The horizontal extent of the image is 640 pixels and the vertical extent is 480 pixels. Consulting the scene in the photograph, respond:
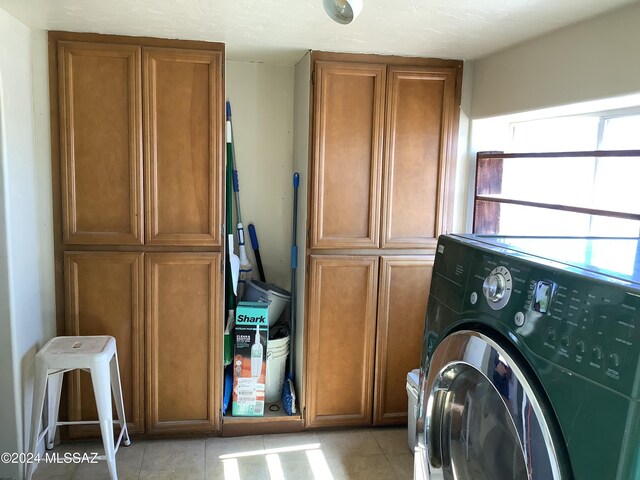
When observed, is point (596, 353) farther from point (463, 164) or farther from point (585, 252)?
point (463, 164)

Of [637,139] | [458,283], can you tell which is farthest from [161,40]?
[637,139]

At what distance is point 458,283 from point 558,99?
1292 millimetres

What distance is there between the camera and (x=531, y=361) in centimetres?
93

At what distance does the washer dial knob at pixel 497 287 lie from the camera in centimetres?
102

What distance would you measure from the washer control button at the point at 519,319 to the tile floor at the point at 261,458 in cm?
178

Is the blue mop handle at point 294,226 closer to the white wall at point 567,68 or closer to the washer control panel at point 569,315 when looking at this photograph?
the white wall at point 567,68

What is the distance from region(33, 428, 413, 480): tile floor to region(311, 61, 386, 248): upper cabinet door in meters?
1.05

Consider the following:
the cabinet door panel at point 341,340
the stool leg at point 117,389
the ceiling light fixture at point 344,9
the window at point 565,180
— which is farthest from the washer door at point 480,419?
the stool leg at point 117,389

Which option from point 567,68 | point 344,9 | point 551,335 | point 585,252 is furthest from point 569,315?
point 567,68

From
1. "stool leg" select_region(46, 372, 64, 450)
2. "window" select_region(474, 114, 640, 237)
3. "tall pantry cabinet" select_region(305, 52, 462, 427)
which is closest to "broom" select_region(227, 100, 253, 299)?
"tall pantry cabinet" select_region(305, 52, 462, 427)

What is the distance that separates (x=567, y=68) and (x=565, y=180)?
54cm

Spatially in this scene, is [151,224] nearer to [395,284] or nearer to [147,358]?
[147,358]

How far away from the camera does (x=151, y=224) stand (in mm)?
2527

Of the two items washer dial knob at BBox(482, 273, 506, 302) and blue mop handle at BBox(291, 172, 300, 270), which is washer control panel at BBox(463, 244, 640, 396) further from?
blue mop handle at BBox(291, 172, 300, 270)
